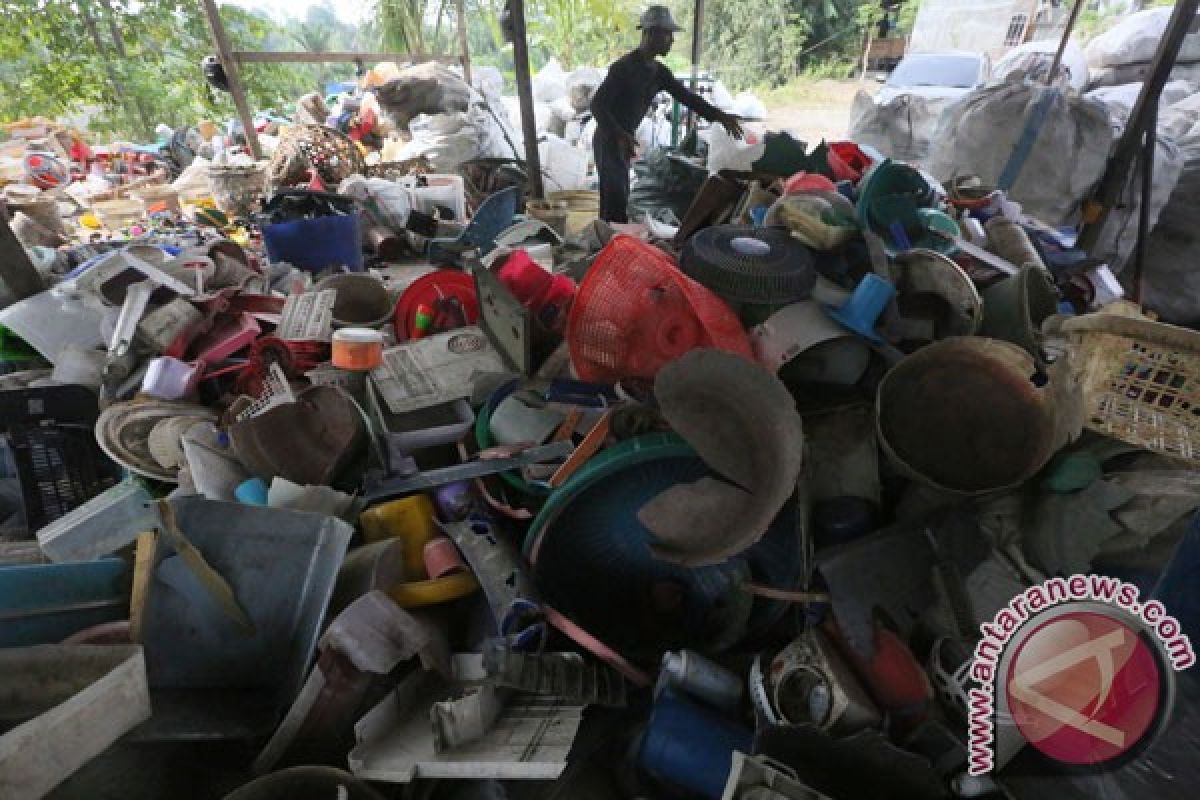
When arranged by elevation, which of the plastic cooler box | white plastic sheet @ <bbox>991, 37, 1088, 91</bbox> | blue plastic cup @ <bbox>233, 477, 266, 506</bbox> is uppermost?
white plastic sheet @ <bbox>991, 37, 1088, 91</bbox>

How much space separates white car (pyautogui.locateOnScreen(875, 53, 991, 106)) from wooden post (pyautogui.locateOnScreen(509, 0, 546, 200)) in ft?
16.7

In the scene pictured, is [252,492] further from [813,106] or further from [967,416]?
[813,106]

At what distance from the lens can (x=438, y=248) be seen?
3342 millimetres

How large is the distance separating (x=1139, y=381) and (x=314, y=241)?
3606 mm

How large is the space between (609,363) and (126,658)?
48.3 inches

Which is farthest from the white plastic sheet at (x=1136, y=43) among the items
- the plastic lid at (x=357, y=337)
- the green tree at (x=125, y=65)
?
the green tree at (x=125, y=65)

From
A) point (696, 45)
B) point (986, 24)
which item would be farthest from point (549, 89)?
point (986, 24)

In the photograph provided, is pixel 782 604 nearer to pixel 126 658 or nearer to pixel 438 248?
pixel 126 658

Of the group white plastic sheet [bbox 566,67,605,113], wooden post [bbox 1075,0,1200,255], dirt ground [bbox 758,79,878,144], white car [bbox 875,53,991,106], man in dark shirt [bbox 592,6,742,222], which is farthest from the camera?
dirt ground [bbox 758,79,878,144]

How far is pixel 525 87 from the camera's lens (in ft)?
13.5

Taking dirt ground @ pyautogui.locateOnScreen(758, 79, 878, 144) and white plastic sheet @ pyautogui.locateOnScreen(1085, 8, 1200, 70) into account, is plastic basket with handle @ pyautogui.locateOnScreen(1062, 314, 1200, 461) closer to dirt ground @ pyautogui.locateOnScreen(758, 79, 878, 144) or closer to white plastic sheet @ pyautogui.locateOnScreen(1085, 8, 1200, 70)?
white plastic sheet @ pyautogui.locateOnScreen(1085, 8, 1200, 70)

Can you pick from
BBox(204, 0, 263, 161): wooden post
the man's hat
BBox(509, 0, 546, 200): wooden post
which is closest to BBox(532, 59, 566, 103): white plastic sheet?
BBox(204, 0, 263, 161): wooden post

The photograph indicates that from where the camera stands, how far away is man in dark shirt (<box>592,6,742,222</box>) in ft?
13.2

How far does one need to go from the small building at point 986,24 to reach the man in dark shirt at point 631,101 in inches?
384
